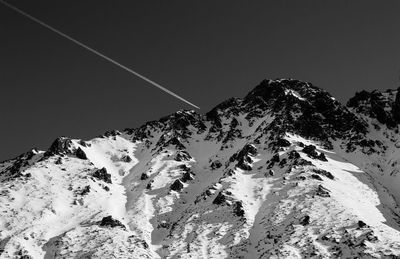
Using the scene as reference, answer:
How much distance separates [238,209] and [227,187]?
1100 cm

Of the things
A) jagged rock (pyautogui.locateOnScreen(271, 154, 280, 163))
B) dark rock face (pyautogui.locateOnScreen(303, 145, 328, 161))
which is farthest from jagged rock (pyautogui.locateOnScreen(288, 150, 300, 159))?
dark rock face (pyautogui.locateOnScreen(303, 145, 328, 161))

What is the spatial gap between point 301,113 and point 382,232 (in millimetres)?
70461

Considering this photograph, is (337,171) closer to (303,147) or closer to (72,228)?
(303,147)

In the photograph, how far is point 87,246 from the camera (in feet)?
270

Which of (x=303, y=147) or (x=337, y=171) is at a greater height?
(x=303, y=147)

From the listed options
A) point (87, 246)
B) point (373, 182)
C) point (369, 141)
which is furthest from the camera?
point (369, 141)

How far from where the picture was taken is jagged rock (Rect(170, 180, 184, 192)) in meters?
108

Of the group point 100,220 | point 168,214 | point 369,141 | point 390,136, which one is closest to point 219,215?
point 168,214

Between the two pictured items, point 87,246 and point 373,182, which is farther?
point 373,182

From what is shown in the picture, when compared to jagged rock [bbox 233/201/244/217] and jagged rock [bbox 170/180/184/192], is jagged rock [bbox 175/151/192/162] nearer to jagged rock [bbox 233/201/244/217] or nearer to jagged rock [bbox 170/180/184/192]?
jagged rock [bbox 170/180/184/192]

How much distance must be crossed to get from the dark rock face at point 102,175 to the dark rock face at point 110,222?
1016 inches

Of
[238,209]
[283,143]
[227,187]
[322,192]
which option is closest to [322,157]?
[283,143]

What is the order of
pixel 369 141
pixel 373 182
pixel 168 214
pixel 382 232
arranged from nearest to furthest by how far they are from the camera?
pixel 382 232
pixel 168 214
pixel 373 182
pixel 369 141

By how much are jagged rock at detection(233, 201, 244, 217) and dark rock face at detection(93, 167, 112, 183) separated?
37546 mm
